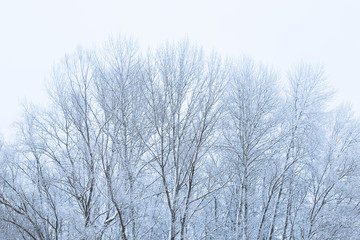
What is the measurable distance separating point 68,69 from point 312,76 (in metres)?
8.43

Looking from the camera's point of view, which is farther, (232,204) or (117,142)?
(232,204)

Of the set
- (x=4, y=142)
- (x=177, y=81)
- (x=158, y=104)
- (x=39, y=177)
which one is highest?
(x=4, y=142)

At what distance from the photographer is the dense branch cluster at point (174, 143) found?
820cm

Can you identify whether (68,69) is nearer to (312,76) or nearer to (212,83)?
(212,83)

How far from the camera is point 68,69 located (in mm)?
9375

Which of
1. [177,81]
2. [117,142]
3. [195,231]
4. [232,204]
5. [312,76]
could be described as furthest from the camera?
[195,231]

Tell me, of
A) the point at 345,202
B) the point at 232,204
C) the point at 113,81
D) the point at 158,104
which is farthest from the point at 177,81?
the point at 345,202

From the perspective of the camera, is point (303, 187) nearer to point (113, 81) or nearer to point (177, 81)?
point (177, 81)

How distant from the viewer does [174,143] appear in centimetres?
803

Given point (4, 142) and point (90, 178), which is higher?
point (4, 142)

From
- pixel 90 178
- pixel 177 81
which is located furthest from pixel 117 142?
pixel 177 81

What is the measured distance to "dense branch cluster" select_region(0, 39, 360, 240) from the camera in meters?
8.20

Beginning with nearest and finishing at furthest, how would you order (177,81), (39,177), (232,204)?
(177,81) < (39,177) < (232,204)

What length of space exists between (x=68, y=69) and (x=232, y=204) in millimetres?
7834
